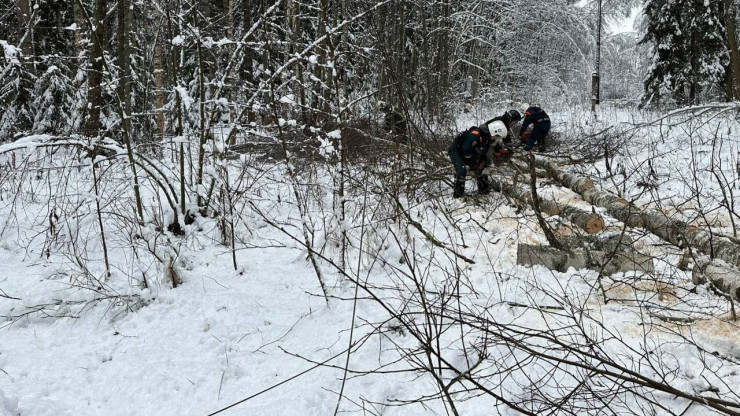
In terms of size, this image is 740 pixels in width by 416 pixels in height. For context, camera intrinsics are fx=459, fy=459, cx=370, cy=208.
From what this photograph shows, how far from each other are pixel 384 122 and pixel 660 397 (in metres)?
6.11

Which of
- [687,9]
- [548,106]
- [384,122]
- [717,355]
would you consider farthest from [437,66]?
[717,355]

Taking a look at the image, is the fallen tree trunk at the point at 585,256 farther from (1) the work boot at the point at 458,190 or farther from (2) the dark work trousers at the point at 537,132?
(2) the dark work trousers at the point at 537,132

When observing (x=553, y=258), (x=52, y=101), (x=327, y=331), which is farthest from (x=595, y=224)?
(x=52, y=101)

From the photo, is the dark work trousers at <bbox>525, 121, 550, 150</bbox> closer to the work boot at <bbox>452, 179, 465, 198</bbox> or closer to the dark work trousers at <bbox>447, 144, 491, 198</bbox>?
the dark work trousers at <bbox>447, 144, 491, 198</bbox>

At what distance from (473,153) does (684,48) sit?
1263 cm

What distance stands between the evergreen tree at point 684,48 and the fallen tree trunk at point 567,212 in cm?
1149

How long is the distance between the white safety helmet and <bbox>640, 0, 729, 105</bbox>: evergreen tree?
414 inches

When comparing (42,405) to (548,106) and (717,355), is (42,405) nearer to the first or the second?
(717,355)

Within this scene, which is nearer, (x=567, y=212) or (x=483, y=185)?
(x=567, y=212)

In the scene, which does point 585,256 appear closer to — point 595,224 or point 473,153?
point 595,224

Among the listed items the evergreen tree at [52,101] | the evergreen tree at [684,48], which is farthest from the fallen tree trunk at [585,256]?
the evergreen tree at [684,48]

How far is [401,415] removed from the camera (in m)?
2.35

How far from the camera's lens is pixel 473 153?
670 cm

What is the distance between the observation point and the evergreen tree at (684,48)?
14258 millimetres
